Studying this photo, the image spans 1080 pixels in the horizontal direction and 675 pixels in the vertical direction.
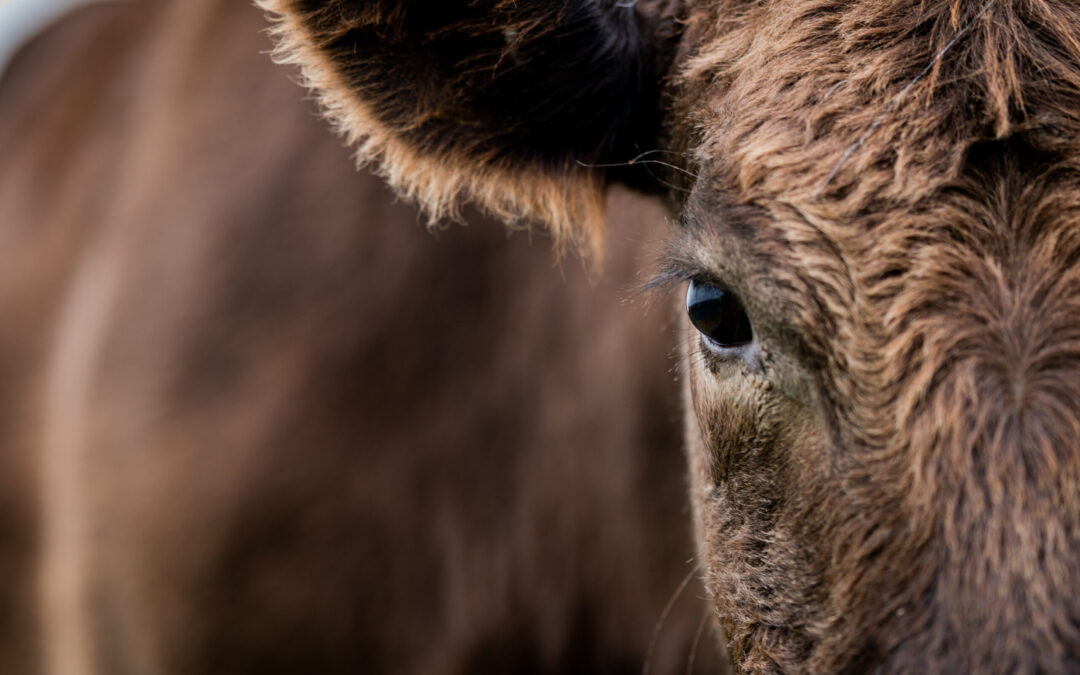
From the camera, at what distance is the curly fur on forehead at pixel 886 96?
172cm

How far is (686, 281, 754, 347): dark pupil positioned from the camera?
2.01m

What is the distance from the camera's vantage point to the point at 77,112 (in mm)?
5086

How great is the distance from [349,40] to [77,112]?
Answer: 3.20 metres

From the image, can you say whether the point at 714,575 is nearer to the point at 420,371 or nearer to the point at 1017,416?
the point at 1017,416

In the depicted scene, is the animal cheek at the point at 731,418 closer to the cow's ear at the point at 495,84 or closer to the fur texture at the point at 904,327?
the fur texture at the point at 904,327

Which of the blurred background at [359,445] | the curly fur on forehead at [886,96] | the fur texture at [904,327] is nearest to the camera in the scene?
the fur texture at [904,327]

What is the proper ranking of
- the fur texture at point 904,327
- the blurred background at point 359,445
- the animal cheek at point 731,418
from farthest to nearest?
the blurred background at point 359,445 → the animal cheek at point 731,418 → the fur texture at point 904,327

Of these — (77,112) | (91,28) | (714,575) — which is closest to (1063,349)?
(714,575)

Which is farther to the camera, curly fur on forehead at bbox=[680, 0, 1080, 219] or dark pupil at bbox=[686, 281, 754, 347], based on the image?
dark pupil at bbox=[686, 281, 754, 347]

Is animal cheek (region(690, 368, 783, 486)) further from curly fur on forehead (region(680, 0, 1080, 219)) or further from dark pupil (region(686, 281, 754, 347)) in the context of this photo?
curly fur on forehead (region(680, 0, 1080, 219))

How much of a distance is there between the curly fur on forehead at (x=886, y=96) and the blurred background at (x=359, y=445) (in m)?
1.45

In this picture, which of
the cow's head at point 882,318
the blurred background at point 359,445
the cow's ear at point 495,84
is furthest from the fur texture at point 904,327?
the blurred background at point 359,445

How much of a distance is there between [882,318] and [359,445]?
236cm

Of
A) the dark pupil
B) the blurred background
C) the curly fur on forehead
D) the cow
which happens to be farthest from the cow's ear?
the blurred background
